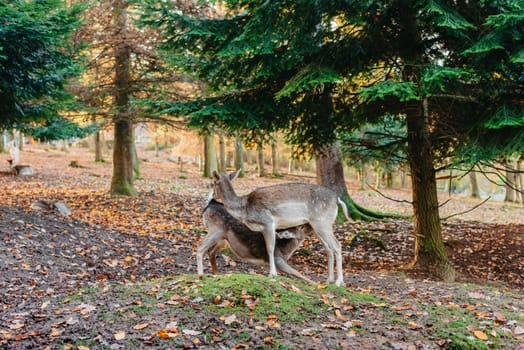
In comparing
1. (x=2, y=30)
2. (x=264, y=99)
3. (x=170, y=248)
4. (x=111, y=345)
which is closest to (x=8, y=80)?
(x=2, y=30)

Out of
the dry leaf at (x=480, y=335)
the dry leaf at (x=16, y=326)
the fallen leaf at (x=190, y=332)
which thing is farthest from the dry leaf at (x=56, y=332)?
the dry leaf at (x=480, y=335)

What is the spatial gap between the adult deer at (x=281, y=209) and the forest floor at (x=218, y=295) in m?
0.69

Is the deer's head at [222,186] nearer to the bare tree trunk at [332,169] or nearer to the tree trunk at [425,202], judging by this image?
the tree trunk at [425,202]

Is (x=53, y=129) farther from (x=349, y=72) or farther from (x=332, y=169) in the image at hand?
(x=349, y=72)

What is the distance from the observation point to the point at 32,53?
8.81m

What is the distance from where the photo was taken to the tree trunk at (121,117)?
1419 cm

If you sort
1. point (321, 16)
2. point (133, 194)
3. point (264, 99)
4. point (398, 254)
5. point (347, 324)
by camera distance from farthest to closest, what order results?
point (133, 194) → point (398, 254) → point (264, 99) → point (321, 16) → point (347, 324)

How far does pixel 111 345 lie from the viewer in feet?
13.1

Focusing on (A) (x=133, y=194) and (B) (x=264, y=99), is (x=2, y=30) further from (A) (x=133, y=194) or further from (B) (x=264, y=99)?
(A) (x=133, y=194)

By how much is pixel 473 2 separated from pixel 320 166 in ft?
22.8

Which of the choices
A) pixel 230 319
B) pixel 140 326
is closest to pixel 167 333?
pixel 140 326

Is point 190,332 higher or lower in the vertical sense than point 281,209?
lower

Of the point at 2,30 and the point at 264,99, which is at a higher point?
the point at 2,30

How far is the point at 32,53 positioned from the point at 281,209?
6296 millimetres
